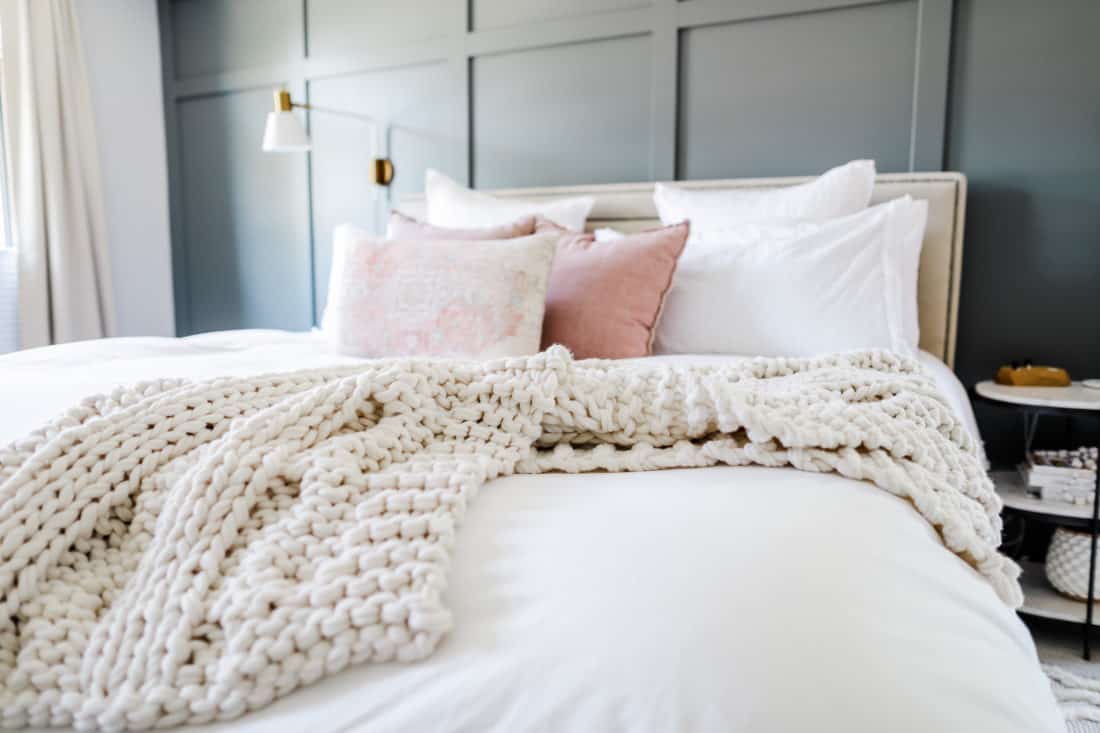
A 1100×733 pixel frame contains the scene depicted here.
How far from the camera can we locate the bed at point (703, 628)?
49 cm

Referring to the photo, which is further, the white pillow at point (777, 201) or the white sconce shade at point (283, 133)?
the white sconce shade at point (283, 133)

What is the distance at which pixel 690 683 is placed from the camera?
19.3 inches

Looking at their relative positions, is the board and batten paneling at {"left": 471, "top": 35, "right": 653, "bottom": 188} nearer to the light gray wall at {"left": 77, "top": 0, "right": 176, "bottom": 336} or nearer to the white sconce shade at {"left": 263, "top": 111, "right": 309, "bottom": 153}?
the white sconce shade at {"left": 263, "top": 111, "right": 309, "bottom": 153}

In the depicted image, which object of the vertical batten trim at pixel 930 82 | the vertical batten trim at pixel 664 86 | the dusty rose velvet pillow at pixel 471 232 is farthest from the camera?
the vertical batten trim at pixel 664 86

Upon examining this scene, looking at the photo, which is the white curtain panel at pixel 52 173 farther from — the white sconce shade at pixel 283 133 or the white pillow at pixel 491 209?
the white pillow at pixel 491 209

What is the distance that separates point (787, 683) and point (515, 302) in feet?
3.81

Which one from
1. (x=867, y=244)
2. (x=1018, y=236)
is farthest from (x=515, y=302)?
(x=1018, y=236)

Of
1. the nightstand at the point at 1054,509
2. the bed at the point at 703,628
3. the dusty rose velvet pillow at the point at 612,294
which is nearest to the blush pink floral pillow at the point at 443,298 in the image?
the dusty rose velvet pillow at the point at 612,294

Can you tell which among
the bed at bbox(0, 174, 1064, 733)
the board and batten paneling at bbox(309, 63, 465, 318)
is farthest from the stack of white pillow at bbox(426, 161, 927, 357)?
the board and batten paneling at bbox(309, 63, 465, 318)

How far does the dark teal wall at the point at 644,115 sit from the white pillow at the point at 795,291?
18.4 inches

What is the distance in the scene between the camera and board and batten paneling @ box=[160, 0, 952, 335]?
2211mm

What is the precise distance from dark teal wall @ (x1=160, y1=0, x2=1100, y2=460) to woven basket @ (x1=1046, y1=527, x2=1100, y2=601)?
41cm

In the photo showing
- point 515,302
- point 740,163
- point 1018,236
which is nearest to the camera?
point 515,302

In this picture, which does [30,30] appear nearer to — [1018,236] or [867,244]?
[867,244]
